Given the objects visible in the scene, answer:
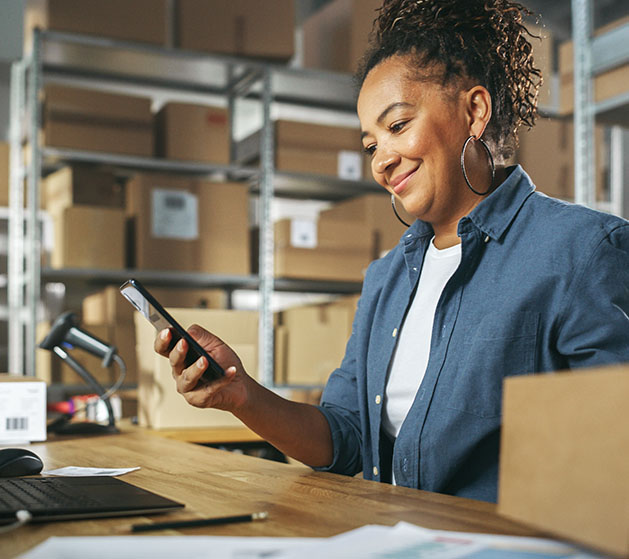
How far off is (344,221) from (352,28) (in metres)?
0.89

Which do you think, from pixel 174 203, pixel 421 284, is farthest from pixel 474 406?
pixel 174 203

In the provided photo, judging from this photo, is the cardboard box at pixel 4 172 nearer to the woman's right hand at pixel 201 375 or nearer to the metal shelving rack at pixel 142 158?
the metal shelving rack at pixel 142 158

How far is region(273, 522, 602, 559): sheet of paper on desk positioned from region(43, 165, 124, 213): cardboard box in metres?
2.69

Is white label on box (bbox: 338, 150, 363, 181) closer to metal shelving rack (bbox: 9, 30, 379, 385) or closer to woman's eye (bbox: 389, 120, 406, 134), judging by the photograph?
metal shelving rack (bbox: 9, 30, 379, 385)

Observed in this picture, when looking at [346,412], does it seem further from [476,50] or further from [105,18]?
[105,18]

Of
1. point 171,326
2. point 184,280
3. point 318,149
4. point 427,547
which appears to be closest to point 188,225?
point 184,280

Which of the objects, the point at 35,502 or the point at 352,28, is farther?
the point at 352,28

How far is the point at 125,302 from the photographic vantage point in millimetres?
3133

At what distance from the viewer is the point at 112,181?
10.6 feet

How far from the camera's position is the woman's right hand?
3.31 feet

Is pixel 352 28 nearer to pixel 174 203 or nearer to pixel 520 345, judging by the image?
pixel 174 203

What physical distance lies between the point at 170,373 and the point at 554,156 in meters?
2.37

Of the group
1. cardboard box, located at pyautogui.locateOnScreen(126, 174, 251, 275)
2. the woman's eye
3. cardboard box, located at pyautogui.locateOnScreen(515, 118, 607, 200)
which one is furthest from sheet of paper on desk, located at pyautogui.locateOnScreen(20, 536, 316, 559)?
cardboard box, located at pyautogui.locateOnScreen(515, 118, 607, 200)

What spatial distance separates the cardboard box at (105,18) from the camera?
3.04 meters
